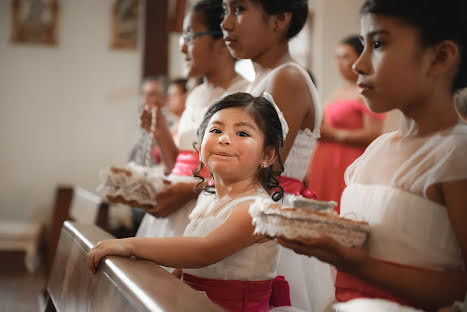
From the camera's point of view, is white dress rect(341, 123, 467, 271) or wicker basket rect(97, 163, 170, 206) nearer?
white dress rect(341, 123, 467, 271)

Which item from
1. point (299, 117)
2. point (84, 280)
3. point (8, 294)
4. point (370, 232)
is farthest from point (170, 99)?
point (370, 232)

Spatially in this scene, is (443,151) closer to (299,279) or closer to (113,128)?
(299,279)

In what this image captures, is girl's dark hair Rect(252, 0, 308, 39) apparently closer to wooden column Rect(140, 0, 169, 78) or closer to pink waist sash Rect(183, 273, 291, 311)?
pink waist sash Rect(183, 273, 291, 311)

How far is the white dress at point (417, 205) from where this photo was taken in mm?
1078

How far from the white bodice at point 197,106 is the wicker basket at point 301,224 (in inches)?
53.2

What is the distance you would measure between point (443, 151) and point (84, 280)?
2.94 ft

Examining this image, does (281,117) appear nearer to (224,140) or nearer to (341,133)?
(224,140)

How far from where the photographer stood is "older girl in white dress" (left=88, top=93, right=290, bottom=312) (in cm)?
147

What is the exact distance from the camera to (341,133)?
13.2 feet

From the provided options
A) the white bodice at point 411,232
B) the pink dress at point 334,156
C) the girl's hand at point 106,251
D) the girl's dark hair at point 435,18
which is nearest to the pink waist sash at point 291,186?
the girl's hand at point 106,251

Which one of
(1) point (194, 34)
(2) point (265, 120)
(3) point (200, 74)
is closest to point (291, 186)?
(2) point (265, 120)

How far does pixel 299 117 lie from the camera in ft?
6.35

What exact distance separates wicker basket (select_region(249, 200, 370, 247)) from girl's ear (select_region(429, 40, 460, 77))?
1.10 feet

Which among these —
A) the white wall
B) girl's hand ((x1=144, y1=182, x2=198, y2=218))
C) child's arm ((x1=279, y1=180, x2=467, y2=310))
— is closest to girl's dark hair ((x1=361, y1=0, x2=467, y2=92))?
child's arm ((x1=279, y1=180, x2=467, y2=310))
